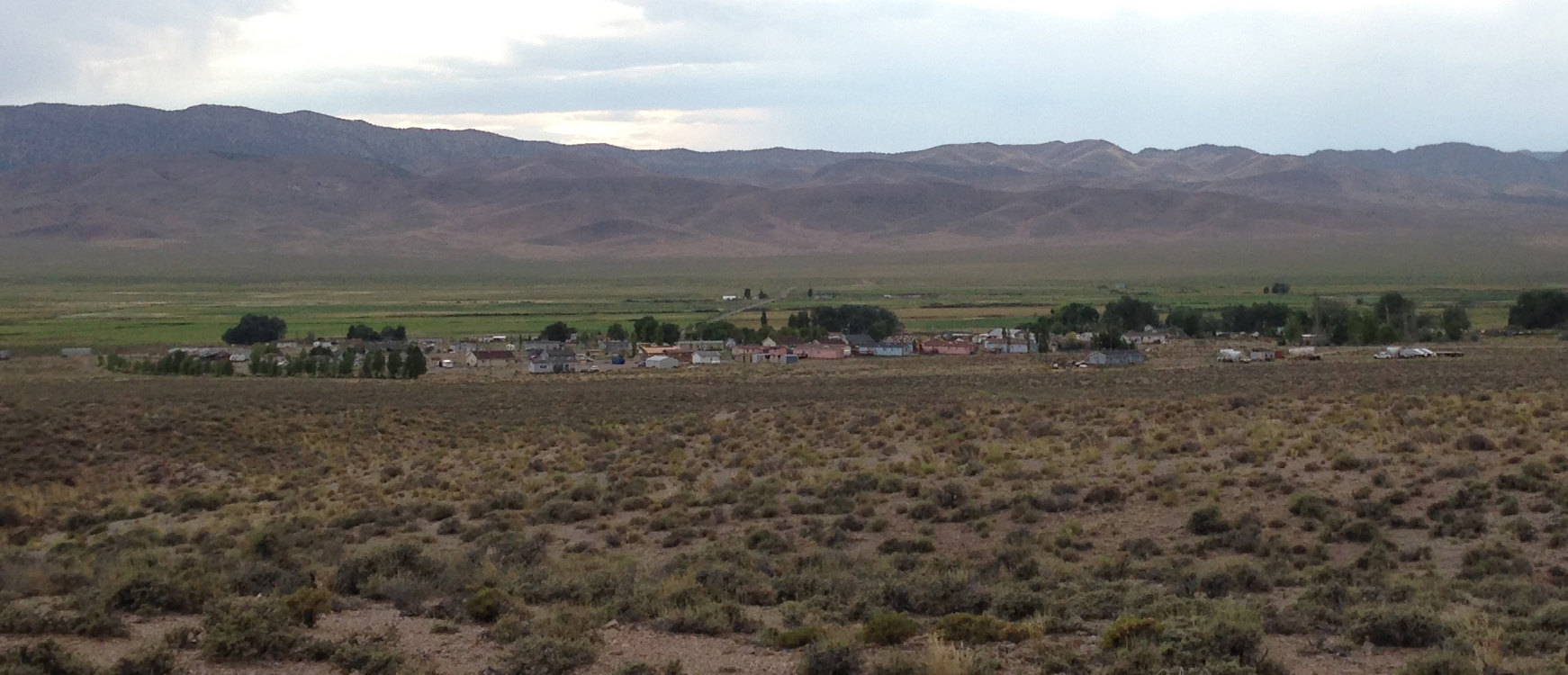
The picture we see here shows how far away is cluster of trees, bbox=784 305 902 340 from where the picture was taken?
7725cm

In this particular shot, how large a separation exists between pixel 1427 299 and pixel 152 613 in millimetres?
97588

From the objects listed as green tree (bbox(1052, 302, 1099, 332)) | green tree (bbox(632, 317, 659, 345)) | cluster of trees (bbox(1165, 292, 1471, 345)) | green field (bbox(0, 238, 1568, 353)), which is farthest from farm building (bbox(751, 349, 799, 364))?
cluster of trees (bbox(1165, 292, 1471, 345))

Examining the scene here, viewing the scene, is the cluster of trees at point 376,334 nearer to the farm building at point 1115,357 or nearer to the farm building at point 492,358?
the farm building at point 492,358

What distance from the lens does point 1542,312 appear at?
67312 millimetres

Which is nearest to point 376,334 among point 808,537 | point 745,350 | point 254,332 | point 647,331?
point 254,332

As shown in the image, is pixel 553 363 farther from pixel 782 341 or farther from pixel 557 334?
pixel 557 334

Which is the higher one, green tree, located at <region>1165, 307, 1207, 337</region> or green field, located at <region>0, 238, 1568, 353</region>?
green field, located at <region>0, 238, 1568, 353</region>

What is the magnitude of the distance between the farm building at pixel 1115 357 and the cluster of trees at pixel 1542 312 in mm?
25474

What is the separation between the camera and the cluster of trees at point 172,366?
161ft

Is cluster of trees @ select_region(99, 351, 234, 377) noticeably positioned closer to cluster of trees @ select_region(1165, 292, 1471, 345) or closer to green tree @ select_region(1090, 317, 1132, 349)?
green tree @ select_region(1090, 317, 1132, 349)

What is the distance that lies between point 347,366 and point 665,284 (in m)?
94.3

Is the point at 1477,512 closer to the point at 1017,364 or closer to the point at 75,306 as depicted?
the point at 1017,364

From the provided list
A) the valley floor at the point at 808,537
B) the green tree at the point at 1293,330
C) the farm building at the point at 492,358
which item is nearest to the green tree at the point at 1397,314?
the green tree at the point at 1293,330

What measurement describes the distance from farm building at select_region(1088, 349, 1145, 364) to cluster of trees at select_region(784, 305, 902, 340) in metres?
23.3
